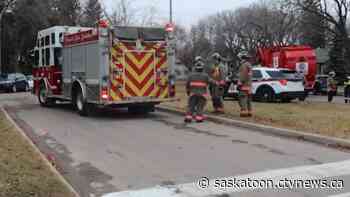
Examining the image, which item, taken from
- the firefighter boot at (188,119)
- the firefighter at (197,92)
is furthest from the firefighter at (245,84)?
the firefighter boot at (188,119)

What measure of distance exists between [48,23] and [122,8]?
19071mm

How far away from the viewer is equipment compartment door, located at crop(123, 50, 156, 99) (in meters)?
14.7

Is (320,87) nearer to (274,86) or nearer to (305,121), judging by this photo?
(274,86)

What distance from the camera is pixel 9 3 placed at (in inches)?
2195

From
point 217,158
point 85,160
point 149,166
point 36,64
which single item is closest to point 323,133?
point 217,158

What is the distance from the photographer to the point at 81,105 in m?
15.6

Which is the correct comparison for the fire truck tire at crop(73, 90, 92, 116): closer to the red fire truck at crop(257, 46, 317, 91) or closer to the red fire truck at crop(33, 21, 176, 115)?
the red fire truck at crop(33, 21, 176, 115)

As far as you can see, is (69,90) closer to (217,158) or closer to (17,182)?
(217,158)

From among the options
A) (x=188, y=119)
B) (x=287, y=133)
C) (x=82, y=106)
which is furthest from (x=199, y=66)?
(x=82, y=106)

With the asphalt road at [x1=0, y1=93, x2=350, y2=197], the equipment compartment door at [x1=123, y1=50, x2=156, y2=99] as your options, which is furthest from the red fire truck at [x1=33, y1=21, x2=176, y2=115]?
the asphalt road at [x1=0, y1=93, x2=350, y2=197]

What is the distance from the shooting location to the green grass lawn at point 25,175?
243 inches

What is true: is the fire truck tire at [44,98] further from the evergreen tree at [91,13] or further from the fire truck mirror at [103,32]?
the evergreen tree at [91,13]

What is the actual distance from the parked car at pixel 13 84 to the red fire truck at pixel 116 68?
21967mm

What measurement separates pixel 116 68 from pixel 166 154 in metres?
5.80
